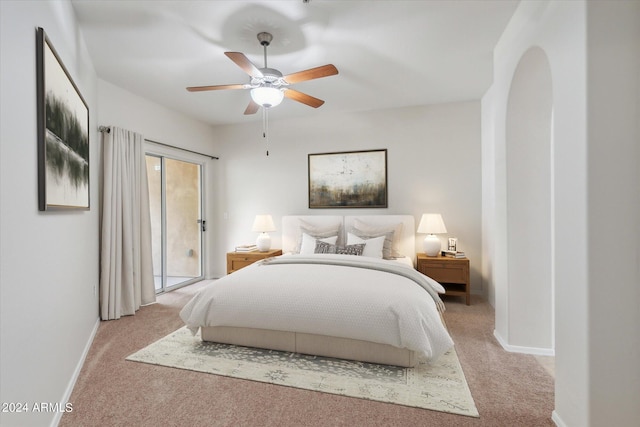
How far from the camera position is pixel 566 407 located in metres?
1.69

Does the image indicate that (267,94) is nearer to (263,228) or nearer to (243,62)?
(243,62)

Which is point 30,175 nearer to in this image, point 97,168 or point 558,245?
point 97,168

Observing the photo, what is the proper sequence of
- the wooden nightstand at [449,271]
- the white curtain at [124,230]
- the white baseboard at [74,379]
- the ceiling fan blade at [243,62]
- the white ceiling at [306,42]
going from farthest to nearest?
1. the wooden nightstand at [449,271]
2. the white curtain at [124,230]
3. the white ceiling at [306,42]
4. the ceiling fan blade at [243,62]
5. the white baseboard at [74,379]

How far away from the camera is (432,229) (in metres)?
4.10

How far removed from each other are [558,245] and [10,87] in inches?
109

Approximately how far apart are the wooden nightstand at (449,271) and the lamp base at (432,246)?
0.30ft

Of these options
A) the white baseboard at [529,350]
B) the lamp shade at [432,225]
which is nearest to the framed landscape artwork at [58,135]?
the white baseboard at [529,350]

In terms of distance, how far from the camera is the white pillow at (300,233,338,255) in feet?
14.3

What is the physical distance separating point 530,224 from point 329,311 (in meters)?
1.76

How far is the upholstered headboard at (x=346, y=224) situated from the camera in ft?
14.5

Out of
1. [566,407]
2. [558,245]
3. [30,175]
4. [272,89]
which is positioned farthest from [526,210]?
[30,175]

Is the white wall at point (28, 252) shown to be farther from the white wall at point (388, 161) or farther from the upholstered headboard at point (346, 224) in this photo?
the white wall at point (388, 161)

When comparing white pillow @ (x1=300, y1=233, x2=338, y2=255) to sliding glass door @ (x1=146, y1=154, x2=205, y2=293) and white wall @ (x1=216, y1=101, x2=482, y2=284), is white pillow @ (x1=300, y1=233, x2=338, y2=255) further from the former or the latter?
sliding glass door @ (x1=146, y1=154, x2=205, y2=293)

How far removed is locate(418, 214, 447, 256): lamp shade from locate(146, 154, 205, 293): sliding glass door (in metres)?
3.56
